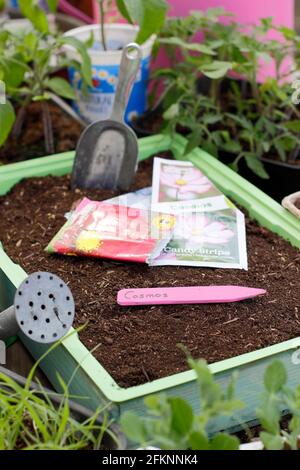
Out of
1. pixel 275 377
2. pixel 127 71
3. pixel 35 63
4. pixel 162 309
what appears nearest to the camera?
pixel 275 377

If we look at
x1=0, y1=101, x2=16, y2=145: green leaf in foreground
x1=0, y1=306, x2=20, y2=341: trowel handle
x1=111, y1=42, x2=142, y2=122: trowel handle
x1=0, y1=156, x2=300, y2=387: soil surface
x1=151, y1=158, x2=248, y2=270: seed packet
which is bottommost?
x1=0, y1=156, x2=300, y2=387: soil surface

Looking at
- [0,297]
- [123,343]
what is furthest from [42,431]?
[0,297]

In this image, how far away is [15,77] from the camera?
1313 millimetres

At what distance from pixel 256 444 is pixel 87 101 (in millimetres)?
883

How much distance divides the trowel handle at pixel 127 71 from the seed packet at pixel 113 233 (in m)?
0.19

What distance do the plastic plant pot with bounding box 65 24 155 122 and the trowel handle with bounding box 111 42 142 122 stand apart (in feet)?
0.68

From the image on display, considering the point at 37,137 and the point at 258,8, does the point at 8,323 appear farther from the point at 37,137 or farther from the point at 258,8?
the point at 258,8

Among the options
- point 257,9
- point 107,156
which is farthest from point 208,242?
point 257,9

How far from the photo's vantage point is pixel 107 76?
141 centimetres

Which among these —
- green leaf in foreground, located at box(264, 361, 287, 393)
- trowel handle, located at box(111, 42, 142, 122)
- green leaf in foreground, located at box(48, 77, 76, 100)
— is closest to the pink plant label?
green leaf in foreground, located at box(264, 361, 287, 393)

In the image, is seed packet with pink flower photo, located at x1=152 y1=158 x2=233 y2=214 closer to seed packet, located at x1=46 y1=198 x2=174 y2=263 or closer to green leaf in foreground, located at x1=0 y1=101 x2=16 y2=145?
seed packet, located at x1=46 y1=198 x2=174 y2=263

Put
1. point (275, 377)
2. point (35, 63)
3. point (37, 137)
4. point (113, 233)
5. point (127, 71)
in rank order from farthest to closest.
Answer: point (37, 137), point (35, 63), point (127, 71), point (113, 233), point (275, 377)

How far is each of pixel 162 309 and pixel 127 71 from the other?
1.40 ft

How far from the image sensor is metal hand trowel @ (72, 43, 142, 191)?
1.24 metres
